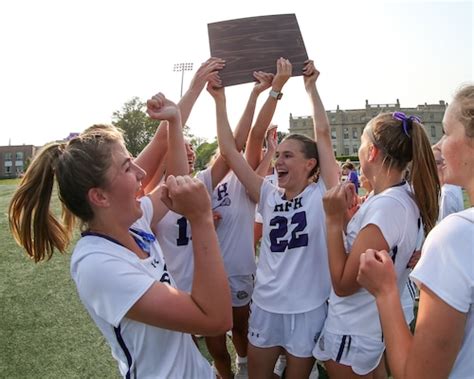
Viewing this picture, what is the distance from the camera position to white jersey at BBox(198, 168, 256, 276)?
3262 millimetres

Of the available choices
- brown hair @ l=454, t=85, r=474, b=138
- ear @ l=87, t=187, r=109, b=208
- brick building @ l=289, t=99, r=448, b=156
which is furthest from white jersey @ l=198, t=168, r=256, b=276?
brick building @ l=289, t=99, r=448, b=156

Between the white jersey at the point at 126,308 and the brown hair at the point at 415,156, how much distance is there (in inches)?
57.3

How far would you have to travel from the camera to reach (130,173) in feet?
5.42

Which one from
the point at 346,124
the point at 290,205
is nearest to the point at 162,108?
the point at 290,205

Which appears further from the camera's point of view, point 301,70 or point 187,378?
point 301,70

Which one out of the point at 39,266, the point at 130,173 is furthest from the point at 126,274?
the point at 39,266

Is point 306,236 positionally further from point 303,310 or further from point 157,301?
point 157,301

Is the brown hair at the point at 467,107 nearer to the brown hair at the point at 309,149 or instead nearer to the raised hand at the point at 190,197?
the raised hand at the point at 190,197

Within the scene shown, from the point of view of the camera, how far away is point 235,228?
10.7 ft

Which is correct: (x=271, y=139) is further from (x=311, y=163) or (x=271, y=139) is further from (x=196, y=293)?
(x=196, y=293)

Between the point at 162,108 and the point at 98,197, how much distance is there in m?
0.90

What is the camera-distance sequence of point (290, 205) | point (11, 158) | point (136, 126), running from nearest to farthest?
point (290, 205) → point (136, 126) → point (11, 158)

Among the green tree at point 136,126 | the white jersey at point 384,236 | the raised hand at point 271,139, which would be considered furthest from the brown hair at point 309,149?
the green tree at point 136,126

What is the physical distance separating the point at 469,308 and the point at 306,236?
1449 millimetres
